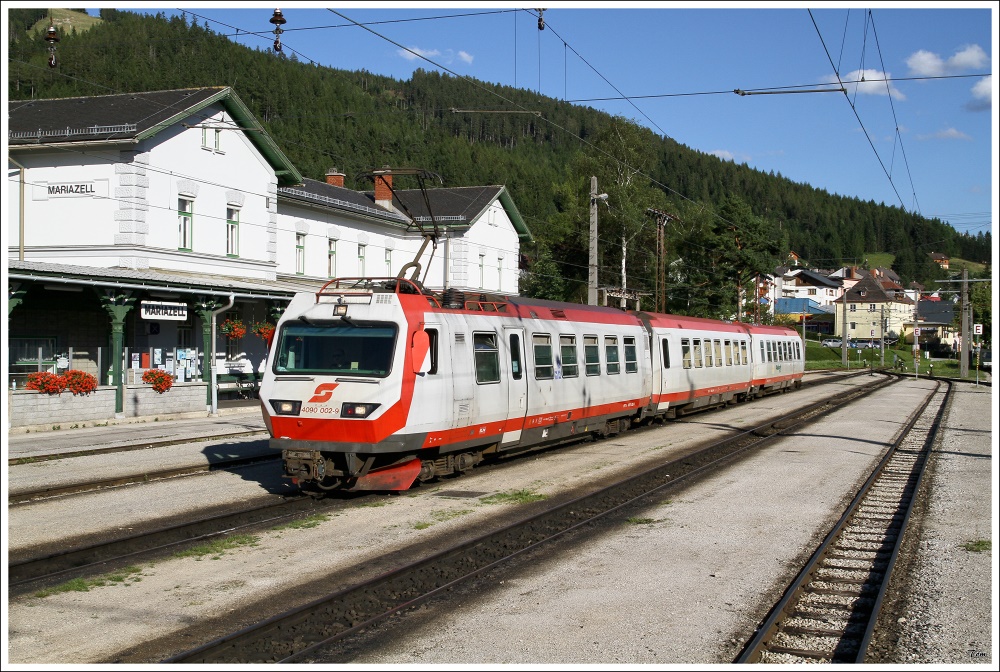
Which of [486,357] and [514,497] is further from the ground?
[486,357]

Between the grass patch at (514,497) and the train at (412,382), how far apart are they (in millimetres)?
968

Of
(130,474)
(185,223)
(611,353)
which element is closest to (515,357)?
(611,353)

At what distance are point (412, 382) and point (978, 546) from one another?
692 centimetres

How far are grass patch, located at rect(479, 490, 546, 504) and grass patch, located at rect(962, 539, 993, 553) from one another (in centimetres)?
522

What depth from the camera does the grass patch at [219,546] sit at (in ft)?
30.2

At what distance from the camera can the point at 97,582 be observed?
8141mm

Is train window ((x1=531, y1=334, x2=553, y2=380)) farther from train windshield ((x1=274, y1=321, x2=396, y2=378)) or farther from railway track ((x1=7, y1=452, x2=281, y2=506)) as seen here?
railway track ((x1=7, y1=452, x2=281, y2=506))

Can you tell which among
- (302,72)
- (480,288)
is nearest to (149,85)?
(302,72)

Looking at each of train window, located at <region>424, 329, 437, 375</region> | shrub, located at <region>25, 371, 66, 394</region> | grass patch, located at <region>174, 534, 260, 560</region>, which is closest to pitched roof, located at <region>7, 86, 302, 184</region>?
shrub, located at <region>25, 371, 66, 394</region>

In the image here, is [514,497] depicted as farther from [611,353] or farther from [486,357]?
[611,353]

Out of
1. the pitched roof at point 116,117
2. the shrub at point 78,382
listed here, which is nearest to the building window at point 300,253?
the pitched roof at point 116,117

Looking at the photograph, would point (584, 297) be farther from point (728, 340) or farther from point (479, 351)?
point (479, 351)

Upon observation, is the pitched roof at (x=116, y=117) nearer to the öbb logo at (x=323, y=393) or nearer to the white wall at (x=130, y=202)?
the white wall at (x=130, y=202)

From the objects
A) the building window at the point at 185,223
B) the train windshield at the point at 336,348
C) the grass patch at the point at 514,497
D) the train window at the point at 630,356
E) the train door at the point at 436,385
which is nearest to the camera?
the train windshield at the point at 336,348
